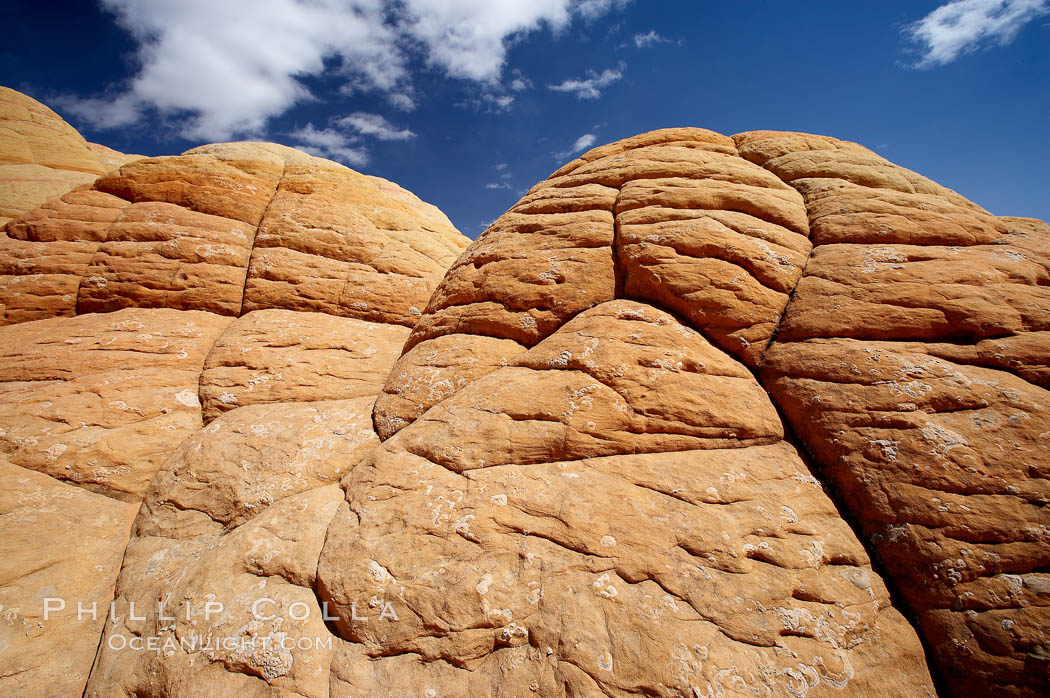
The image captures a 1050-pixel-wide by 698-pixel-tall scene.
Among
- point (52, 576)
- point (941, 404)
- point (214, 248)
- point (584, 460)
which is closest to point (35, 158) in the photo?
point (214, 248)

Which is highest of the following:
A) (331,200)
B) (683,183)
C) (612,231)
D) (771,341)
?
(683,183)

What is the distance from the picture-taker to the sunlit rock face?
305 centimetres

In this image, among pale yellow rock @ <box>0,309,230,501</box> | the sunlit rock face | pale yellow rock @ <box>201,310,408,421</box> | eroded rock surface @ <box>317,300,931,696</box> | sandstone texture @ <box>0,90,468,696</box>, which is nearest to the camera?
eroded rock surface @ <box>317,300,931,696</box>

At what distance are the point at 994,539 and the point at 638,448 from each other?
269 centimetres

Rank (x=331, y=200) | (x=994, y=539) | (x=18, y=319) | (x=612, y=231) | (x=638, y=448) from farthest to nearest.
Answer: (x=331, y=200), (x=18, y=319), (x=612, y=231), (x=638, y=448), (x=994, y=539)

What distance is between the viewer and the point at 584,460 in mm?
4109

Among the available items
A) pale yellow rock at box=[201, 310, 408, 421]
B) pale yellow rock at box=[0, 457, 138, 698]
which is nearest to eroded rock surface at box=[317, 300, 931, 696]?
pale yellow rock at box=[201, 310, 408, 421]

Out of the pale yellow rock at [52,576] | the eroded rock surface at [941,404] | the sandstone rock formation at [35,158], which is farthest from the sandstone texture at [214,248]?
the eroded rock surface at [941,404]

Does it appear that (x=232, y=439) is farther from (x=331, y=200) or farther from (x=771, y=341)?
(x=771, y=341)

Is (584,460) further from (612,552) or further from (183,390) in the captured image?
(183,390)

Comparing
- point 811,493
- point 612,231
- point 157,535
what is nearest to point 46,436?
point 157,535

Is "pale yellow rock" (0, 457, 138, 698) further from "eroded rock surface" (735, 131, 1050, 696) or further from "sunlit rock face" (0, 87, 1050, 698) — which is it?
"eroded rock surface" (735, 131, 1050, 696)

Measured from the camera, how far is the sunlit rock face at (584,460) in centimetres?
305

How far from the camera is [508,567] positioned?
3.38m
